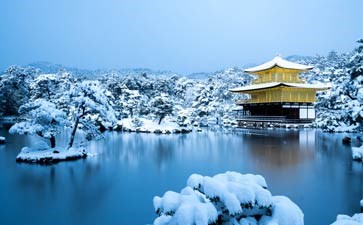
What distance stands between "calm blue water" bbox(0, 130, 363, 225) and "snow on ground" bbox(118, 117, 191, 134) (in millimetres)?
10198

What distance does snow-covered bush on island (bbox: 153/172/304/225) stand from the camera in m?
3.11

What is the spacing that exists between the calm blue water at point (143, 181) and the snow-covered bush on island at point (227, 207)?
2510 mm

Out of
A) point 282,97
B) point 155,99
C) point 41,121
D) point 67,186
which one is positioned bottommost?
point 67,186

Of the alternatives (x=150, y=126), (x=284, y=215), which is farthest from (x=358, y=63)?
(x=150, y=126)

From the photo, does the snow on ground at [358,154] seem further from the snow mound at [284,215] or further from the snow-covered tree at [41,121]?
the snow-covered tree at [41,121]

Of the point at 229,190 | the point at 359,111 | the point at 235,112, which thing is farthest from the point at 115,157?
the point at 235,112

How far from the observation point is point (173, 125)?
2581 cm

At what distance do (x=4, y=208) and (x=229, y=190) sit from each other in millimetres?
5311

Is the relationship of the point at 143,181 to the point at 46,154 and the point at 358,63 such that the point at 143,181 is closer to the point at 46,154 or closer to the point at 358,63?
the point at 46,154

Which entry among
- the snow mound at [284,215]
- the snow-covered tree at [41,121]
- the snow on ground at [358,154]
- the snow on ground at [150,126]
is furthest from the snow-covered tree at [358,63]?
the snow on ground at [150,126]

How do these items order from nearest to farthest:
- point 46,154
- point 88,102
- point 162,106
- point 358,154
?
1. point 358,154
2. point 46,154
3. point 88,102
4. point 162,106

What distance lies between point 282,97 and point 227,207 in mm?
26492

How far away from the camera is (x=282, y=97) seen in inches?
1110

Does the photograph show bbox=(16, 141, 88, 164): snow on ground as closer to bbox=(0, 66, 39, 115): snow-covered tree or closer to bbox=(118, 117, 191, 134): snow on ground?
bbox=(118, 117, 191, 134): snow on ground
